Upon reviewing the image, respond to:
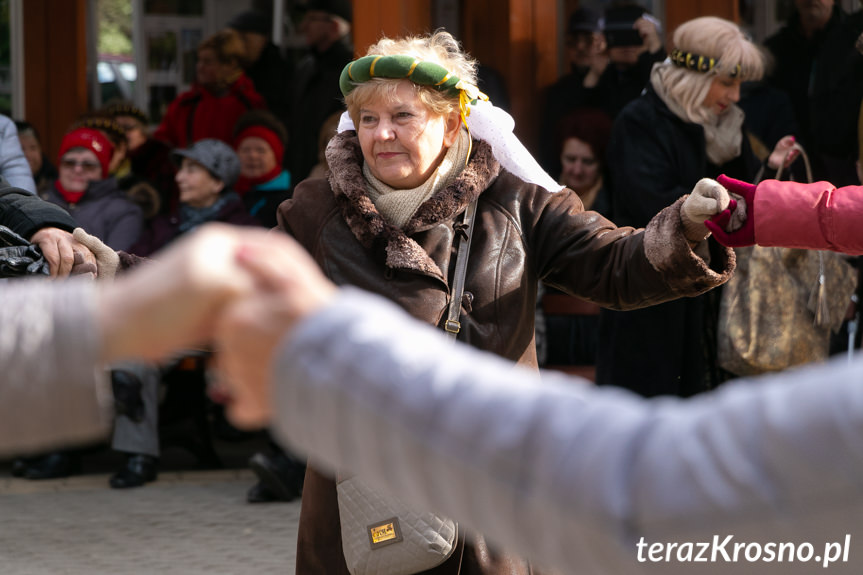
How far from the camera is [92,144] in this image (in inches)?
290

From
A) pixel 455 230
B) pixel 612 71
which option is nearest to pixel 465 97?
pixel 455 230

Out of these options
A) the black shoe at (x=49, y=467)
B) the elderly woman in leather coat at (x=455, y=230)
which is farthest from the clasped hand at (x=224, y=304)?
the black shoe at (x=49, y=467)

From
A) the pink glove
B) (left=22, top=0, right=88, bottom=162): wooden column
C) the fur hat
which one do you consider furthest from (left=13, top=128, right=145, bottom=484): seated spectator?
the pink glove

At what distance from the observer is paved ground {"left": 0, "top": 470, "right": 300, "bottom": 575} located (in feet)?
17.6

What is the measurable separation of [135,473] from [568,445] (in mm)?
5804

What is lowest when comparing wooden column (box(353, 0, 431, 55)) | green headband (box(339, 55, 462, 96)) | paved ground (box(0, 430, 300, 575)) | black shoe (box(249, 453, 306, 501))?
paved ground (box(0, 430, 300, 575))

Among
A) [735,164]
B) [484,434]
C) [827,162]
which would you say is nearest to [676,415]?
[484,434]

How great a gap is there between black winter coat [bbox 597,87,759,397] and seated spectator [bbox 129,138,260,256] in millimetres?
2251

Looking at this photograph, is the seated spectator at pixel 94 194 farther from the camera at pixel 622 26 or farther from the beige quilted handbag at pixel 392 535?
the beige quilted handbag at pixel 392 535

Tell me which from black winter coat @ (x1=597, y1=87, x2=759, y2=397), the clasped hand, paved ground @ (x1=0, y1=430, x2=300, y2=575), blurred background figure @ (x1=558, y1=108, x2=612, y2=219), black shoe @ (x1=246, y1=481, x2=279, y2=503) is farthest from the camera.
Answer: blurred background figure @ (x1=558, y1=108, x2=612, y2=219)

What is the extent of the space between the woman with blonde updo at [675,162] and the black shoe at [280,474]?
5.24 feet

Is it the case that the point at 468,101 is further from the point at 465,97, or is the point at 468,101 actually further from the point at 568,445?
the point at 568,445

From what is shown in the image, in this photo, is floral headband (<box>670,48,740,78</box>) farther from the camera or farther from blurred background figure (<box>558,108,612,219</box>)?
the camera

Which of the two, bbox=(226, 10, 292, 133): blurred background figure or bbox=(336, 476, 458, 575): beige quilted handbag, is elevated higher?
bbox=(226, 10, 292, 133): blurred background figure
